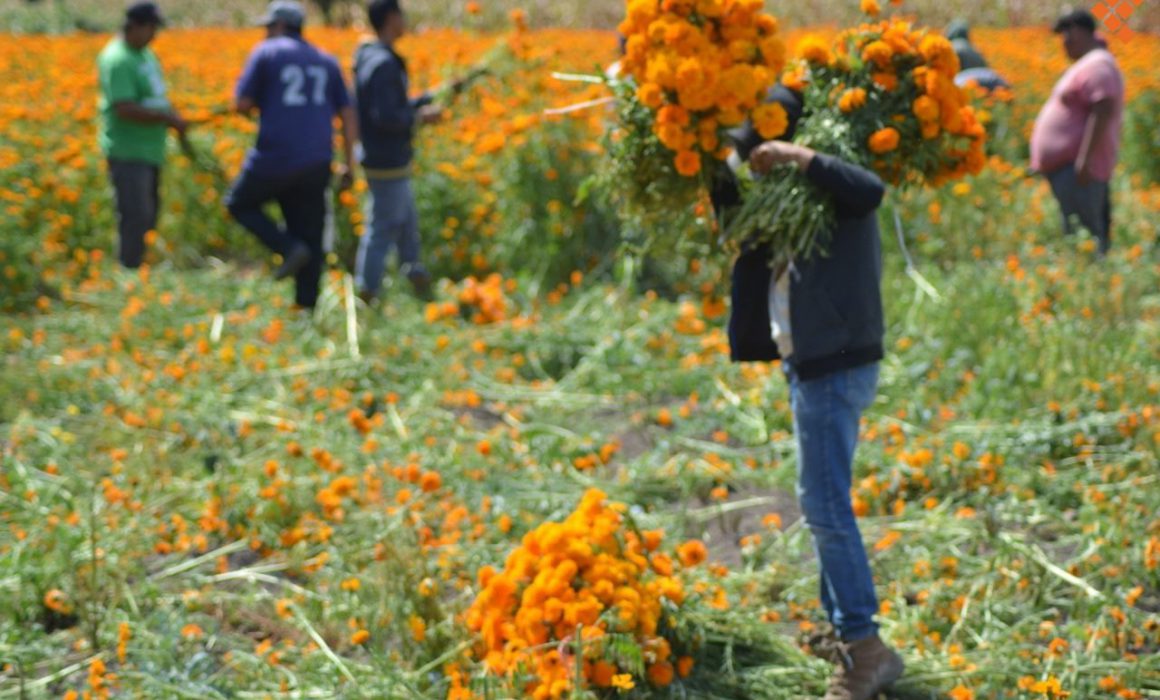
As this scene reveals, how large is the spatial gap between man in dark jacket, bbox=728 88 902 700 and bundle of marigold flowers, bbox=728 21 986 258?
0.19ft

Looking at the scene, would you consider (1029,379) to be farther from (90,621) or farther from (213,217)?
(213,217)

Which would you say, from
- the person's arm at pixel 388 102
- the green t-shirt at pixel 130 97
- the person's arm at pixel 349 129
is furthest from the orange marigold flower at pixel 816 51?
the green t-shirt at pixel 130 97

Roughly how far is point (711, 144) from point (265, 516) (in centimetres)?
215

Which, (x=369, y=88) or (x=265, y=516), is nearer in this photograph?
(x=265, y=516)

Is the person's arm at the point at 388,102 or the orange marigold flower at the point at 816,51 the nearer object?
the orange marigold flower at the point at 816,51

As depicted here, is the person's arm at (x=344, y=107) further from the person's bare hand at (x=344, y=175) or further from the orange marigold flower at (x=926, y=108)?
the orange marigold flower at (x=926, y=108)

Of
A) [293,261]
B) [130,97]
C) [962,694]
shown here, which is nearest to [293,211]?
[293,261]

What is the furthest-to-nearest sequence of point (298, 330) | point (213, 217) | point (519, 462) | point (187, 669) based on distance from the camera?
point (213, 217)
point (298, 330)
point (519, 462)
point (187, 669)

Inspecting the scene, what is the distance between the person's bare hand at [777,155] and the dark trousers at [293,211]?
12.9ft

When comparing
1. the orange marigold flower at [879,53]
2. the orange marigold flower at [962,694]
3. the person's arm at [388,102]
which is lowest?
the orange marigold flower at [962,694]

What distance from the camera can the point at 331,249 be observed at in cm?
753

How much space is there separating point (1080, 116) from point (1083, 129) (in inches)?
2.8

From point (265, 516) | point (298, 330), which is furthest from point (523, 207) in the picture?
point (265, 516)

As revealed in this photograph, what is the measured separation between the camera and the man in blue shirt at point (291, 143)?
655 centimetres
